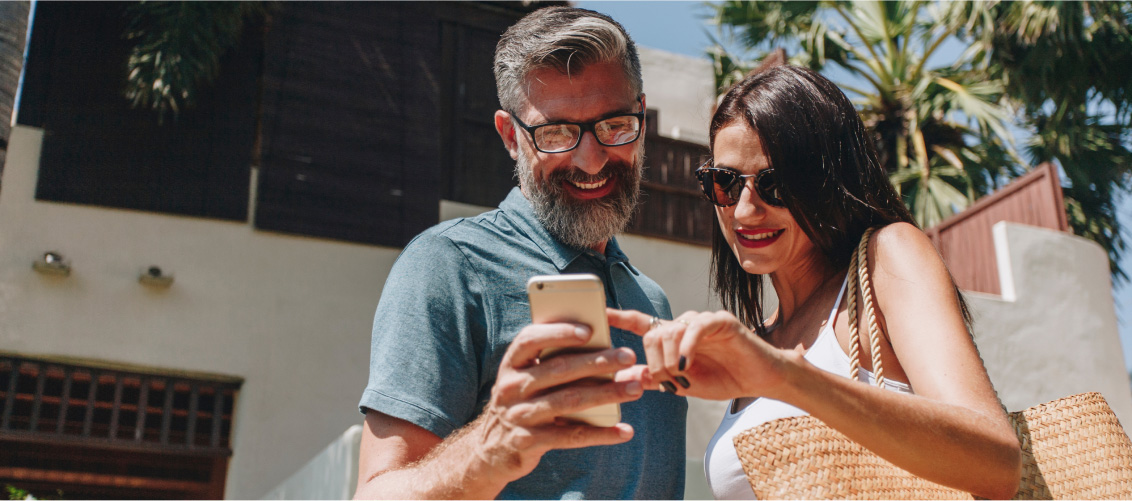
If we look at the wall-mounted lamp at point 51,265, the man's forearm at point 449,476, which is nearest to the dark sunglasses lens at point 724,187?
the man's forearm at point 449,476

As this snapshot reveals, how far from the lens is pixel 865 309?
1822mm

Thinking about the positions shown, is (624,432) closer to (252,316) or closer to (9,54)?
(9,54)

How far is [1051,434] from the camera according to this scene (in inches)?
68.1

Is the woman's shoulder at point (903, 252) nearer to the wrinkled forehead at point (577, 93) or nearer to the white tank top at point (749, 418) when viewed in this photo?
the white tank top at point (749, 418)

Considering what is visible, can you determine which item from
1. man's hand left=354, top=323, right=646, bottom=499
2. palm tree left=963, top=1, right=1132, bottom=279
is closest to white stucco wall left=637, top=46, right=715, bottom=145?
palm tree left=963, top=1, right=1132, bottom=279

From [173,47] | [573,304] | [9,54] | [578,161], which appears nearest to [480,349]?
[578,161]

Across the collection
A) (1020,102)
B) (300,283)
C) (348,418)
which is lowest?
(348,418)

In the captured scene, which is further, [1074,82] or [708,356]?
[1074,82]

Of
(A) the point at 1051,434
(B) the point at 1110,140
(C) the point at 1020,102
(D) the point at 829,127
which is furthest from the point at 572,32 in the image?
(B) the point at 1110,140

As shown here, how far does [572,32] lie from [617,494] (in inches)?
42.1

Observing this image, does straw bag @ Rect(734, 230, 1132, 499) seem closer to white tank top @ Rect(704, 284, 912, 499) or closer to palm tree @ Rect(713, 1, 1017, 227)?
white tank top @ Rect(704, 284, 912, 499)

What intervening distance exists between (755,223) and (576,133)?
47 cm

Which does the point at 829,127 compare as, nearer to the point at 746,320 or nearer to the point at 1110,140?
the point at 746,320

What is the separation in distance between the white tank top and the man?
0.59 feet
